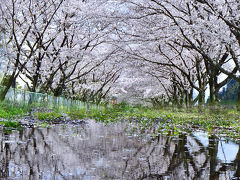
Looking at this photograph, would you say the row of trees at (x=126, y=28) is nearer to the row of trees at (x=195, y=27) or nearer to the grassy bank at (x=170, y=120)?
the row of trees at (x=195, y=27)

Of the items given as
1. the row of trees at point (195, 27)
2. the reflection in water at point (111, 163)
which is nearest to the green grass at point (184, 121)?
the row of trees at point (195, 27)

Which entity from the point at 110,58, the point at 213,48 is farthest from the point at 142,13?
the point at 110,58

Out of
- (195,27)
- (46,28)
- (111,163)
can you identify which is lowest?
(111,163)

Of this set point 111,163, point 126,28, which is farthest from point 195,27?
point 111,163

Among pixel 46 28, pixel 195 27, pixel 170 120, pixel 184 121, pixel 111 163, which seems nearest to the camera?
pixel 111 163

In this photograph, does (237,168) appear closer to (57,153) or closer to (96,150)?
(96,150)

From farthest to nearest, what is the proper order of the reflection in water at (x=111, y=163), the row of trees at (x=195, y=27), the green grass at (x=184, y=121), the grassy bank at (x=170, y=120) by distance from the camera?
the row of trees at (x=195, y=27), the grassy bank at (x=170, y=120), the green grass at (x=184, y=121), the reflection in water at (x=111, y=163)

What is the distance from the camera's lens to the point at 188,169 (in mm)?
3465

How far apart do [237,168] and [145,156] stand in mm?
1275

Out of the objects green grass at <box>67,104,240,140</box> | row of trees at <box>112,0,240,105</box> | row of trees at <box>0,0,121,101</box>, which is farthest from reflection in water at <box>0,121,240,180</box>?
row of trees at <box>0,0,121,101</box>

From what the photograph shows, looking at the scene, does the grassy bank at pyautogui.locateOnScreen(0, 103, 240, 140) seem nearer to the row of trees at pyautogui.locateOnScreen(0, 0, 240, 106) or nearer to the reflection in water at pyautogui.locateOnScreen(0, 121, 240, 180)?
the row of trees at pyautogui.locateOnScreen(0, 0, 240, 106)

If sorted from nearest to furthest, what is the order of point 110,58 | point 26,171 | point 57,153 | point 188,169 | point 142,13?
point 26,171 < point 188,169 < point 57,153 < point 142,13 < point 110,58

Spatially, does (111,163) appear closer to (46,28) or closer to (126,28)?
(46,28)

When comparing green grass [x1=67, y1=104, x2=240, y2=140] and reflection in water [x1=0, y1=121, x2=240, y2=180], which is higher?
reflection in water [x1=0, y1=121, x2=240, y2=180]
